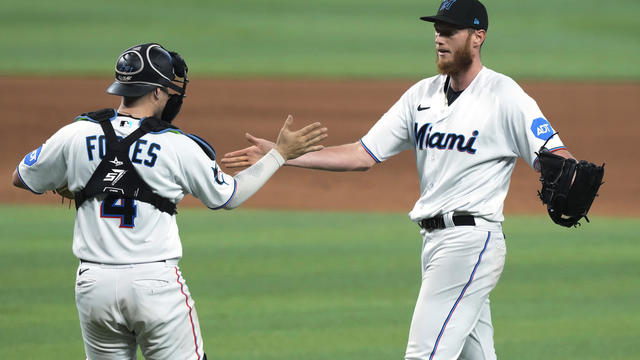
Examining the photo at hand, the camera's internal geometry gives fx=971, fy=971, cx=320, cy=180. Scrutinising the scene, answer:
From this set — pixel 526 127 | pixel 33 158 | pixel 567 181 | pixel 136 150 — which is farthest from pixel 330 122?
pixel 136 150

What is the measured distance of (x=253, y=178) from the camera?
13.9 ft

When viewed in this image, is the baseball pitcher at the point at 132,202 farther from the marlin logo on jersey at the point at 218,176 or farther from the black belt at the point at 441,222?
the black belt at the point at 441,222

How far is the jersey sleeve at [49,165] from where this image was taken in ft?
12.8

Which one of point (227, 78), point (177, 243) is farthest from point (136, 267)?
point (227, 78)

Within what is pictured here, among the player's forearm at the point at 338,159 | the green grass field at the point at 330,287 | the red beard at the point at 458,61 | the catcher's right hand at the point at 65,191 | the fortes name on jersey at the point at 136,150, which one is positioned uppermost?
the red beard at the point at 458,61

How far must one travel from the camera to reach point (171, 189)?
3.90 m

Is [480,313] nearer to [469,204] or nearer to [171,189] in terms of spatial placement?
[469,204]

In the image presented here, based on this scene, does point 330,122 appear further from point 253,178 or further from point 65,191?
point 65,191

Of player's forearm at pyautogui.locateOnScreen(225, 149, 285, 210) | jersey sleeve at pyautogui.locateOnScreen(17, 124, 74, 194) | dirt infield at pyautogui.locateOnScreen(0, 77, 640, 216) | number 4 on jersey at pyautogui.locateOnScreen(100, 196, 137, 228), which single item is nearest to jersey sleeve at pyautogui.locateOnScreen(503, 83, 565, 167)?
player's forearm at pyautogui.locateOnScreen(225, 149, 285, 210)

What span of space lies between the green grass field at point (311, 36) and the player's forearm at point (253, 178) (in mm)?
13983

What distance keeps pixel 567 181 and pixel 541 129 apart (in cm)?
30

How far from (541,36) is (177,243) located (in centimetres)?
1973

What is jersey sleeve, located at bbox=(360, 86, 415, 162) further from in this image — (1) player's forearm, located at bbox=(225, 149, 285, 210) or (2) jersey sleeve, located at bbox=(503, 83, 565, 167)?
(1) player's forearm, located at bbox=(225, 149, 285, 210)

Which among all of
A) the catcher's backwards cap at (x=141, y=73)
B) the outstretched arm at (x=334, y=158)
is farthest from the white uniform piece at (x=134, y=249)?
the outstretched arm at (x=334, y=158)
